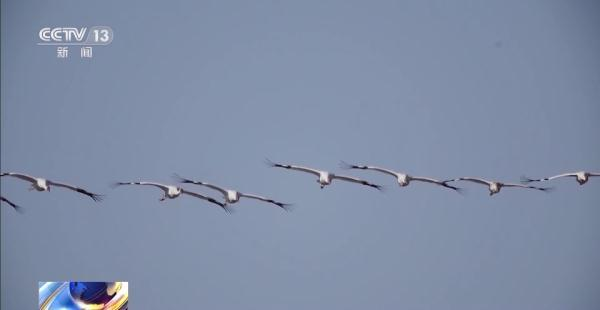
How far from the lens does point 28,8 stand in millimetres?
30156

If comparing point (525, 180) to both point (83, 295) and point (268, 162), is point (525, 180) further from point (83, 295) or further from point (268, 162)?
point (83, 295)

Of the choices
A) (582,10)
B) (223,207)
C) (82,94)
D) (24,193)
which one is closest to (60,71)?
(82,94)

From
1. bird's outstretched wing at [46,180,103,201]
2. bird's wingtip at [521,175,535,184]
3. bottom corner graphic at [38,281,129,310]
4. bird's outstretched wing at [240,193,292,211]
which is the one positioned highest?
bird's outstretched wing at [46,180,103,201]

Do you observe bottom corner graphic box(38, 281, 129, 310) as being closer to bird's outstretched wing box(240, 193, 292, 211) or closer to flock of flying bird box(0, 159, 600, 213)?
flock of flying bird box(0, 159, 600, 213)

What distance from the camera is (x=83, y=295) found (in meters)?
28.2

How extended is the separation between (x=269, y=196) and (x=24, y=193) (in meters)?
8.61

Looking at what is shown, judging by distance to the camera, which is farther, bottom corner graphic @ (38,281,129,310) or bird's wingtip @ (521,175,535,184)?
bird's wingtip @ (521,175,535,184)

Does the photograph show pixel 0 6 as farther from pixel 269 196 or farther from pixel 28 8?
pixel 269 196

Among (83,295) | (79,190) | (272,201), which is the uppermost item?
(79,190)

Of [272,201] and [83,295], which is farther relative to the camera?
[272,201]

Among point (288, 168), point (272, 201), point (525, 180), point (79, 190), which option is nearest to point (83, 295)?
point (79, 190)

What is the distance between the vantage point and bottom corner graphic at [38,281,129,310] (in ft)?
92.0

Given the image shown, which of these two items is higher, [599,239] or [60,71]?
[60,71]

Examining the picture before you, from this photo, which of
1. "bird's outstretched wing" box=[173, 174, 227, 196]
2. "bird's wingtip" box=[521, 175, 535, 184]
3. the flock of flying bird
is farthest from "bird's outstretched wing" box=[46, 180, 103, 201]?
"bird's wingtip" box=[521, 175, 535, 184]
